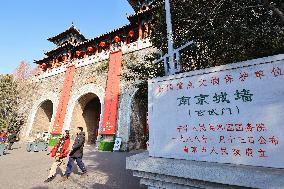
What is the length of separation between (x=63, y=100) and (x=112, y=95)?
5.48 meters

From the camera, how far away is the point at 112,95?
1414cm

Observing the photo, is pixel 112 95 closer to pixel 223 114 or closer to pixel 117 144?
pixel 117 144

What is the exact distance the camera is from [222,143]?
2.10 m

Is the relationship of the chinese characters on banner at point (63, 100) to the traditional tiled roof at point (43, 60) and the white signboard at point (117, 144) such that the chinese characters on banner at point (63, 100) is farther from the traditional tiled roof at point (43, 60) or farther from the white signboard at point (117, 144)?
the traditional tiled roof at point (43, 60)

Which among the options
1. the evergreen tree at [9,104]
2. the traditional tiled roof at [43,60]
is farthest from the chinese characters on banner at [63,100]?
the traditional tiled roof at [43,60]

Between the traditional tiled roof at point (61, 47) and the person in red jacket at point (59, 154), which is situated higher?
the traditional tiled roof at point (61, 47)

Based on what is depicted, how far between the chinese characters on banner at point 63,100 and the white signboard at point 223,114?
15.2m

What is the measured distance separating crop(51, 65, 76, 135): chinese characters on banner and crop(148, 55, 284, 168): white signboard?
1521 centimetres

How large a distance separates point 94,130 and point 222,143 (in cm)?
1906

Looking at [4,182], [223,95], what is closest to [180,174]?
[223,95]

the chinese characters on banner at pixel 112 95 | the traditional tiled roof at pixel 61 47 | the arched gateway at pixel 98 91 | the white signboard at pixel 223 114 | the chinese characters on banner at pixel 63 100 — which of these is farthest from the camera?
the traditional tiled roof at pixel 61 47

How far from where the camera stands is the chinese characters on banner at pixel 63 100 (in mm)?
16234

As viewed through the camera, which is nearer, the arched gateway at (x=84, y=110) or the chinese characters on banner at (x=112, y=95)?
the chinese characters on banner at (x=112, y=95)

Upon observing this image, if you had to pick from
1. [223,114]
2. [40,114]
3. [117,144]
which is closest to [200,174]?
[223,114]
